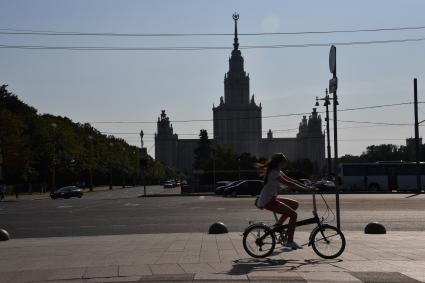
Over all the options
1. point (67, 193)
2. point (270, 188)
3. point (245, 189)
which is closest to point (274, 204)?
point (270, 188)

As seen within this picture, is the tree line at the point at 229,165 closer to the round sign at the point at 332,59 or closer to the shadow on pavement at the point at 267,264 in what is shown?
the round sign at the point at 332,59

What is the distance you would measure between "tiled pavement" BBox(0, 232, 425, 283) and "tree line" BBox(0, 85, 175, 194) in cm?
5214

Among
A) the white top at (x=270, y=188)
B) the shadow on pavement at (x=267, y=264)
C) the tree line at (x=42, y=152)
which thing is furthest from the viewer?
the tree line at (x=42, y=152)

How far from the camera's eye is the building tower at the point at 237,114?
178625 millimetres

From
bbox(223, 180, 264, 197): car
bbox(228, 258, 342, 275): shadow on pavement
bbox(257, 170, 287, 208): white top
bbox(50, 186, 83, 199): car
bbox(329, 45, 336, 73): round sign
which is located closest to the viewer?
bbox(228, 258, 342, 275): shadow on pavement

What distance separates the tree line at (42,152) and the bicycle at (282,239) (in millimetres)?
55277

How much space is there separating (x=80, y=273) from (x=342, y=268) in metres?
4.31

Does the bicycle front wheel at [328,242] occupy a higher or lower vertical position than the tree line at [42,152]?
lower

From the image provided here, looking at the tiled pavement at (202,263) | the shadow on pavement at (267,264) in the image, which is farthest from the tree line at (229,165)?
the shadow on pavement at (267,264)

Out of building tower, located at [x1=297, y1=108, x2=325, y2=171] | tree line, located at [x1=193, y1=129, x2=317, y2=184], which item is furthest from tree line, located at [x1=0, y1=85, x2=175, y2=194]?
building tower, located at [x1=297, y1=108, x2=325, y2=171]

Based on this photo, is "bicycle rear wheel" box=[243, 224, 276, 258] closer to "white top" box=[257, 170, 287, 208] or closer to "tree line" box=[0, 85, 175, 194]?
"white top" box=[257, 170, 287, 208]

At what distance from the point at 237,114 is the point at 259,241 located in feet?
555

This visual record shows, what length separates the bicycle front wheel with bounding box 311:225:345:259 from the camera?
40.6 feet

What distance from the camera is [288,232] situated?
1245 centimetres
